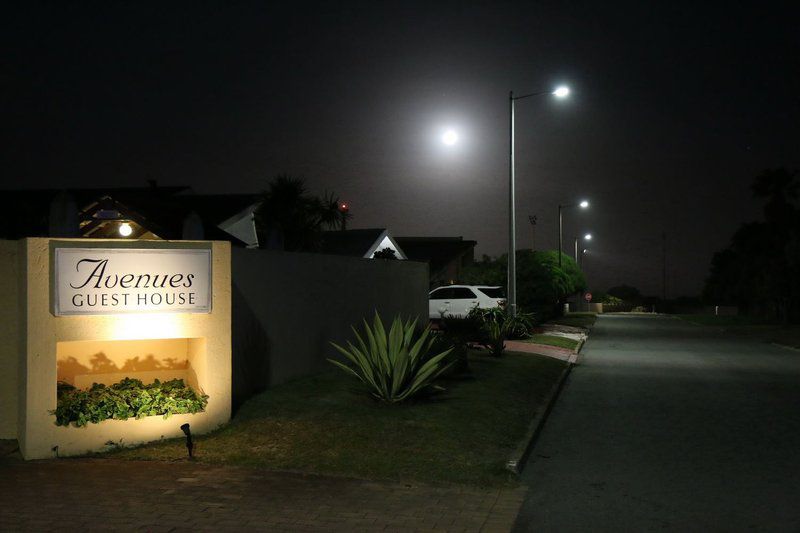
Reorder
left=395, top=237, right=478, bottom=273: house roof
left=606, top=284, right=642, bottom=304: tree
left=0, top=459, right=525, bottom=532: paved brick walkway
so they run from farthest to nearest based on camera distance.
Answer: left=606, top=284, right=642, bottom=304: tree
left=395, top=237, right=478, bottom=273: house roof
left=0, top=459, right=525, bottom=532: paved brick walkway

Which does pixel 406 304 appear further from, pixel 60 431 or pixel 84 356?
pixel 60 431

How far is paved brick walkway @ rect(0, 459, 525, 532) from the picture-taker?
21.5 ft

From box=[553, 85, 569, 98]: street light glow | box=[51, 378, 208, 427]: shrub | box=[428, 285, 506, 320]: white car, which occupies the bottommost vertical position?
box=[51, 378, 208, 427]: shrub

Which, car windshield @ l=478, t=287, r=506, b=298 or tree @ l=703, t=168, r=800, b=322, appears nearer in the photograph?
car windshield @ l=478, t=287, r=506, b=298

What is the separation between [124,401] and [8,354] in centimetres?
152

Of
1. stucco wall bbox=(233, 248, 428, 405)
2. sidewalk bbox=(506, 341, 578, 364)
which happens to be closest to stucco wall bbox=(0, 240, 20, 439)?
stucco wall bbox=(233, 248, 428, 405)

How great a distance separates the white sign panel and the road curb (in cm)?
407

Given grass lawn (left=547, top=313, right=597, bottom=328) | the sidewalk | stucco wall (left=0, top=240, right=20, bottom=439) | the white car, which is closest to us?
stucco wall (left=0, top=240, right=20, bottom=439)

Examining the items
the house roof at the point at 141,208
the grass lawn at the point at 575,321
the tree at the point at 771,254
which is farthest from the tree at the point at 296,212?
the tree at the point at 771,254

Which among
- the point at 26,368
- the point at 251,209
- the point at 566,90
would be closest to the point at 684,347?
the point at 566,90

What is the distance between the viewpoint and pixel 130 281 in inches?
380

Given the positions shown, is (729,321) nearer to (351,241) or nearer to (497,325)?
(351,241)

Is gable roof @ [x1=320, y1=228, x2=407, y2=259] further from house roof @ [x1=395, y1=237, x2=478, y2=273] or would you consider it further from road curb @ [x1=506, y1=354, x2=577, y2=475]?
road curb @ [x1=506, y1=354, x2=577, y2=475]

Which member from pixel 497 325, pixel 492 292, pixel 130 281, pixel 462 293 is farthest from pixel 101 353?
pixel 492 292
